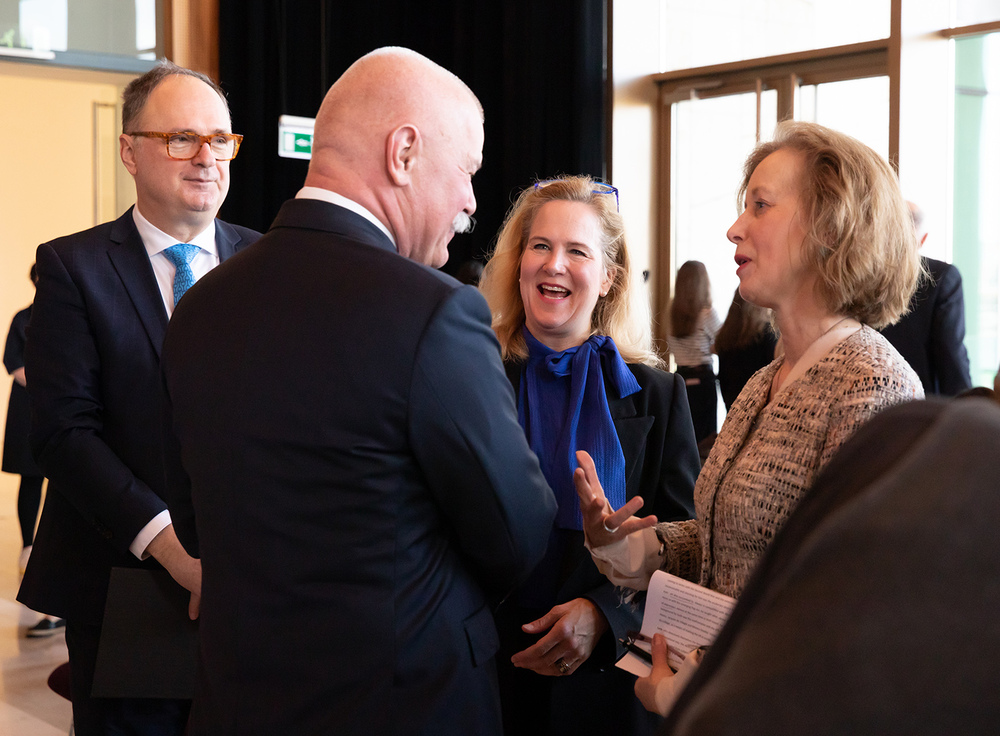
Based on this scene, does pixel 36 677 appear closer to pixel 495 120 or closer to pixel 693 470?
pixel 693 470

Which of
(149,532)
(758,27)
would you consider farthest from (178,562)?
(758,27)

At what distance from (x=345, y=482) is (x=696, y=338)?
4.93 meters

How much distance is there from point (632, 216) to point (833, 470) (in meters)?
7.00

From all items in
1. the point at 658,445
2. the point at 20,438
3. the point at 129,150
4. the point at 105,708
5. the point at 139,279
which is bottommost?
the point at 105,708

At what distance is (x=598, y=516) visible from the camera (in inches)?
61.4

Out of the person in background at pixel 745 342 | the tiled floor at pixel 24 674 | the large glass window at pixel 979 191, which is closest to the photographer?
the tiled floor at pixel 24 674

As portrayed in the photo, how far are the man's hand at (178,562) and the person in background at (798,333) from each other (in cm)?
79


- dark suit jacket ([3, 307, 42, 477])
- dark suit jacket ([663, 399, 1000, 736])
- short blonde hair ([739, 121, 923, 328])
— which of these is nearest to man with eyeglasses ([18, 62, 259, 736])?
short blonde hair ([739, 121, 923, 328])

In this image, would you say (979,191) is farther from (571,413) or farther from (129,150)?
(129,150)

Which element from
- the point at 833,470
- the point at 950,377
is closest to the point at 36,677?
the point at 950,377

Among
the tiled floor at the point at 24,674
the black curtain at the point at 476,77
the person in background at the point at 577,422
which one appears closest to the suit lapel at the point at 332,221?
the person in background at the point at 577,422

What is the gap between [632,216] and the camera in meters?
7.12

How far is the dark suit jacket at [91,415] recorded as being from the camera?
1.84 m

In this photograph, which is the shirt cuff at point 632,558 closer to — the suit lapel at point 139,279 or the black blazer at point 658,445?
the black blazer at point 658,445
